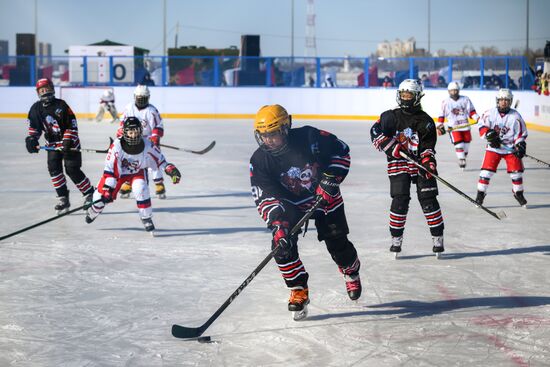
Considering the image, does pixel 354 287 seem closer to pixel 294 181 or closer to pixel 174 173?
pixel 294 181

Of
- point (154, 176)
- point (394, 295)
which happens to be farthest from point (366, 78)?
point (394, 295)

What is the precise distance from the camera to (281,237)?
4633 mm

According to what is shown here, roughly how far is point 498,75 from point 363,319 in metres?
20.2

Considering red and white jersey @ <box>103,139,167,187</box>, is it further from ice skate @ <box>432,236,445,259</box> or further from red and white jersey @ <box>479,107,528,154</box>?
red and white jersey @ <box>479,107,528,154</box>

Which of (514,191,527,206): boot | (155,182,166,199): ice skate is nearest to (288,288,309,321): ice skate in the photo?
(514,191,527,206): boot

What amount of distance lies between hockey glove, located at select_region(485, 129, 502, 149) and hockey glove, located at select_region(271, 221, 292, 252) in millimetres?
4703

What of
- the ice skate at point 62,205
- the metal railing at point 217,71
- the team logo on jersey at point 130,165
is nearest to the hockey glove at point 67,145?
the ice skate at point 62,205

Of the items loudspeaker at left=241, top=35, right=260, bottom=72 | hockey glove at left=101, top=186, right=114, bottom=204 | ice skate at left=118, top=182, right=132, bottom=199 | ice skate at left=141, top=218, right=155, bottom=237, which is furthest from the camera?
loudspeaker at left=241, top=35, right=260, bottom=72

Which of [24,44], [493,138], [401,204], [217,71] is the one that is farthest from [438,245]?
[24,44]

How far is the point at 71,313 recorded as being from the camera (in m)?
5.10

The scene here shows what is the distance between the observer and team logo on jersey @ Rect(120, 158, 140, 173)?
755cm

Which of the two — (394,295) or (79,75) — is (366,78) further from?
Result: (394,295)

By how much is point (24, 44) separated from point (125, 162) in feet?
72.3

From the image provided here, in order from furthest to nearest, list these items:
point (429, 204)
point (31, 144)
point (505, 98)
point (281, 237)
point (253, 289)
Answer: point (505, 98) → point (31, 144) → point (429, 204) → point (253, 289) → point (281, 237)
